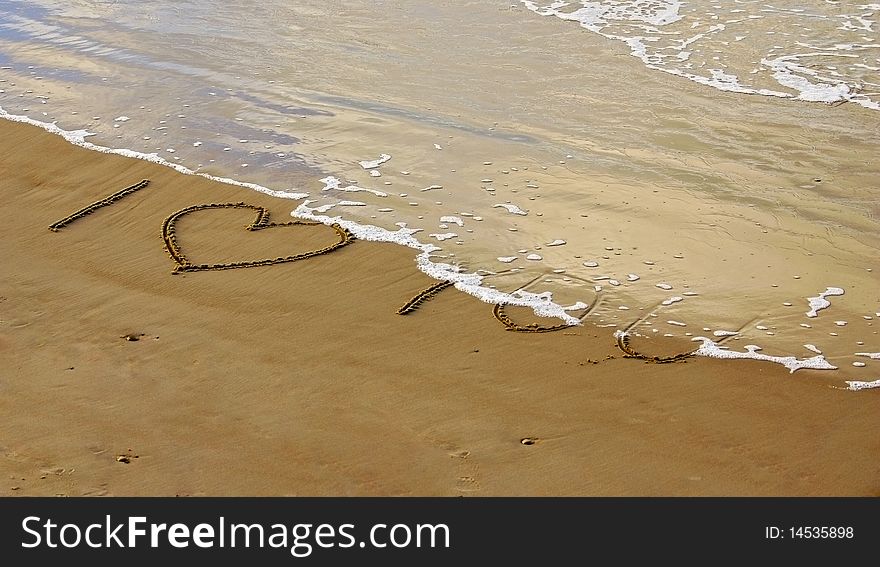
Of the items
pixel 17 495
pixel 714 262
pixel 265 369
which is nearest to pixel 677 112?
pixel 714 262

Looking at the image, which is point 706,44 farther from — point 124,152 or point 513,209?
point 124,152

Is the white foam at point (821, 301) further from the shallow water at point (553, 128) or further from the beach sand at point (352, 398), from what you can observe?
the beach sand at point (352, 398)

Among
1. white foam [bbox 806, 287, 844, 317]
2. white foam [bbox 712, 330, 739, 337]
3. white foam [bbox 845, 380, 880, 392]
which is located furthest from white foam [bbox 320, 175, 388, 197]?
white foam [bbox 845, 380, 880, 392]

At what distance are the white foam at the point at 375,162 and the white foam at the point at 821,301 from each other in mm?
3793

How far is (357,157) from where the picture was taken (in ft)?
27.9

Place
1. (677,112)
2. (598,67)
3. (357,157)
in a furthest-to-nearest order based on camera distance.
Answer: (598,67), (677,112), (357,157)

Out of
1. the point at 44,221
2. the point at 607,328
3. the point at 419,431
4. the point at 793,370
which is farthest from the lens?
the point at 44,221

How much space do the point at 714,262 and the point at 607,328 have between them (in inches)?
47.1

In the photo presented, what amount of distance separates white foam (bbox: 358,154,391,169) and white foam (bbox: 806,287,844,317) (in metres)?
A: 3.79

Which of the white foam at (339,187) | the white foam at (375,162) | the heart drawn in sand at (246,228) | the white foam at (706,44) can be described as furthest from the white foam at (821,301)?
the white foam at (706,44)

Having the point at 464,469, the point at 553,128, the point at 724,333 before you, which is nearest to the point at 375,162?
the point at 553,128

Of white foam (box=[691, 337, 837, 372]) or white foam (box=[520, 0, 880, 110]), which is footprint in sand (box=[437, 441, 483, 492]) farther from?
white foam (box=[520, 0, 880, 110])

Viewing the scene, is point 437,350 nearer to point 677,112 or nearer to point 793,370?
point 793,370

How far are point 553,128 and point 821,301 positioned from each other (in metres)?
3.50
